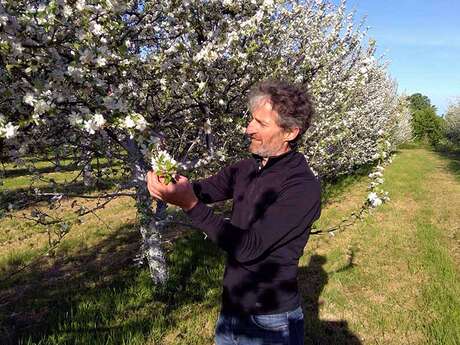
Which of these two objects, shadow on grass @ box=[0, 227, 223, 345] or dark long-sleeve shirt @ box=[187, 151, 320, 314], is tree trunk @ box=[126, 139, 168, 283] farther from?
dark long-sleeve shirt @ box=[187, 151, 320, 314]

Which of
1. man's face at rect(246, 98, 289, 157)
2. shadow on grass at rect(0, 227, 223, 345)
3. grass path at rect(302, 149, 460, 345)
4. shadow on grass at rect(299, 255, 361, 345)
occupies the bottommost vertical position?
shadow on grass at rect(0, 227, 223, 345)

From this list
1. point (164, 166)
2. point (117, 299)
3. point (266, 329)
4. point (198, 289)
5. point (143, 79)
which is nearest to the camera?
point (164, 166)

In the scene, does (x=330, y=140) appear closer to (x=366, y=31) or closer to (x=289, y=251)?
(x=366, y=31)

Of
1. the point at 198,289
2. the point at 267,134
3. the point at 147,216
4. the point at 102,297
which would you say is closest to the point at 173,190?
the point at 267,134

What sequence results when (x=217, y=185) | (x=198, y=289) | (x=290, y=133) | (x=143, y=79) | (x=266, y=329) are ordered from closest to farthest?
1. (x=266, y=329)
2. (x=290, y=133)
3. (x=217, y=185)
4. (x=143, y=79)
5. (x=198, y=289)

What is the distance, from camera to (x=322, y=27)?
1009cm

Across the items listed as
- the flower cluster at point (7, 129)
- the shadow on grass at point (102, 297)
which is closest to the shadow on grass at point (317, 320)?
the shadow on grass at point (102, 297)

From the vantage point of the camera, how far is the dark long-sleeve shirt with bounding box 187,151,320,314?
8.13ft

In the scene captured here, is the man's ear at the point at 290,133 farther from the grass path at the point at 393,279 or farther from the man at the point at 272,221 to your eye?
the grass path at the point at 393,279

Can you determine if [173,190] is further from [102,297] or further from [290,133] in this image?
[102,297]

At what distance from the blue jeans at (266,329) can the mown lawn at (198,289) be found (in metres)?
2.73

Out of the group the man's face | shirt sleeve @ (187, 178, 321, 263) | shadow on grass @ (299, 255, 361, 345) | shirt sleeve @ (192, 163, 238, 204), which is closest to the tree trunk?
shirt sleeve @ (192, 163, 238, 204)

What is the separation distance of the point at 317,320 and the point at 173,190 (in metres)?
5.08

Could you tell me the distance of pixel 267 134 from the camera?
298cm
